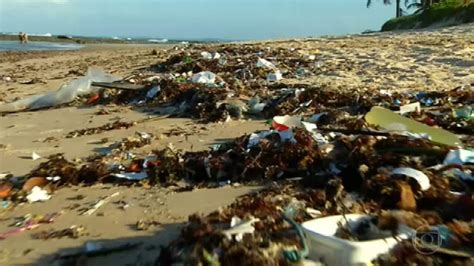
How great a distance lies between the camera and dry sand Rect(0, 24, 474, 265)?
2707 mm

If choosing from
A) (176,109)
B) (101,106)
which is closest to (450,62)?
(176,109)

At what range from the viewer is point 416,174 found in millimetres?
2793

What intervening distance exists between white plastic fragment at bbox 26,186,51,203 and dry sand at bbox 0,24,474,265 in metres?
0.06

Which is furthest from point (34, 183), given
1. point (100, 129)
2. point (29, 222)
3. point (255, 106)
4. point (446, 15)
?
point (446, 15)

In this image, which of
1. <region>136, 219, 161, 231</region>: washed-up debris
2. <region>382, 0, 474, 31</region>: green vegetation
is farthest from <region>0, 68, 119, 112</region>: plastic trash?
<region>382, 0, 474, 31</region>: green vegetation

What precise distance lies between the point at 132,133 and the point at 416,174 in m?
3.22

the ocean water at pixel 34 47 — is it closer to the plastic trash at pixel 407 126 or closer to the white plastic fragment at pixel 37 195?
the white plastic fragment at pixel 37 195

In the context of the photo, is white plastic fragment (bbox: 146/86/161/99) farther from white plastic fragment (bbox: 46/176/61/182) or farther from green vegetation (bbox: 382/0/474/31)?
green vegetation (bbox: 382/0/474/31)

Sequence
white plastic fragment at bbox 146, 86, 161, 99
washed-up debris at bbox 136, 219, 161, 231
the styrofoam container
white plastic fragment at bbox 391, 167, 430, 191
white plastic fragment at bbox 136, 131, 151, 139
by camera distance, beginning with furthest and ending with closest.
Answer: white plastic fragment at bbox 146, 86, 161, 99, white plastic fragment at bbox 136, 131, 151, 139, washed-up debris at bbox 136, 219, 161, 231, white plastic fragment at bbox 391, 167, 430, 191, the styrofoam container

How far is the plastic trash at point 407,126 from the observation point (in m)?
3.73

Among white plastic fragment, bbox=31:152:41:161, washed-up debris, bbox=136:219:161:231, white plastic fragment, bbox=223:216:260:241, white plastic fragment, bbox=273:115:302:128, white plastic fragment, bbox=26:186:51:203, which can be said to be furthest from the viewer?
white plastic fragment, bbox=273:115:302:128

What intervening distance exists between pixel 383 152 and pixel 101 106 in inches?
184

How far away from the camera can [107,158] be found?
426 cm

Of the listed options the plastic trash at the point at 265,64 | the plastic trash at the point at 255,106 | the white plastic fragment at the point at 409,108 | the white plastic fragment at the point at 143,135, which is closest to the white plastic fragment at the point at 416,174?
the white plastic fragment at the point at 409,108
